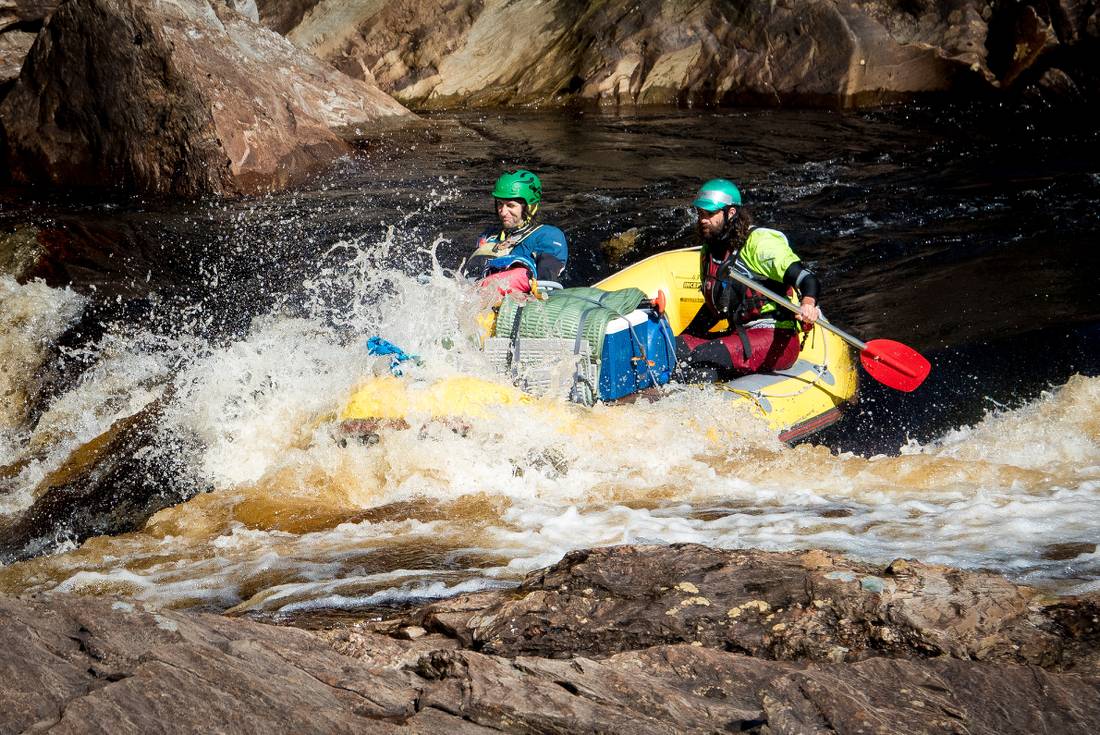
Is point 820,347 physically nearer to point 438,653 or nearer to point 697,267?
point 697,267

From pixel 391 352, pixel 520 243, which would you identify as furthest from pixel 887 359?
pixel 391 352

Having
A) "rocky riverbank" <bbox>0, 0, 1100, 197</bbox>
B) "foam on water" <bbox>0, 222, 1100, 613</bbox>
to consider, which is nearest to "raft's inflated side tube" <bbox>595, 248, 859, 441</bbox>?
"foam on water" <bbox>0, 222, 1100, 613</bbox>

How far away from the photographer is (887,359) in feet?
21.0

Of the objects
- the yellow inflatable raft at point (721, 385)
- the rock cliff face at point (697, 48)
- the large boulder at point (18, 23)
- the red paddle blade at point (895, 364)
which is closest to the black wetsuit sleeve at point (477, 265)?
the yellow inflatable raft at point (721, 385)

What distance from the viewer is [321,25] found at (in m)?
20.2

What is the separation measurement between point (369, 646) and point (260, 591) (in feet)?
4.27

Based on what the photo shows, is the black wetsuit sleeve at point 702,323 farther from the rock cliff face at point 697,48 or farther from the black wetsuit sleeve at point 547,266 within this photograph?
the rock cliff face at point 697,48

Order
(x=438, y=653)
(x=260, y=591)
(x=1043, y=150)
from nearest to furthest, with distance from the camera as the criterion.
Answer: (x=438, y=653) → (x=260, y=591) → (x=1043, y=150)

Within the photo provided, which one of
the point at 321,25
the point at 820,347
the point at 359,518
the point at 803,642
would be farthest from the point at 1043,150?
the point at 321,25

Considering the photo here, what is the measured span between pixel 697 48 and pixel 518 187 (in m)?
11.5

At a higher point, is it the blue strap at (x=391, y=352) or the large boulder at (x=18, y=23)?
the large boulder at (x=18, y=23)

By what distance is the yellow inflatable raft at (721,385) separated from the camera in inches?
217

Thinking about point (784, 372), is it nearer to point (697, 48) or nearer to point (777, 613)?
point (777, 613)

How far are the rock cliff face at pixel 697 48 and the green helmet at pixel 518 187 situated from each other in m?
10.4
